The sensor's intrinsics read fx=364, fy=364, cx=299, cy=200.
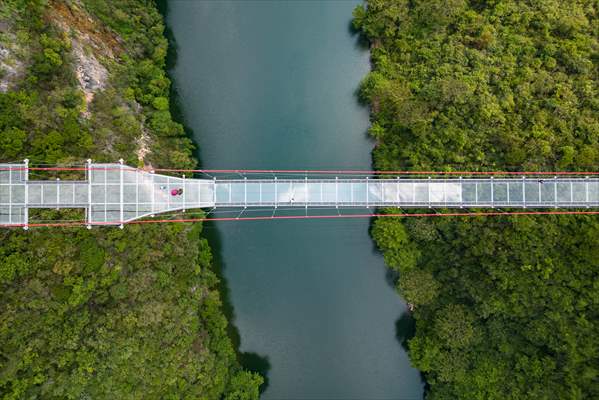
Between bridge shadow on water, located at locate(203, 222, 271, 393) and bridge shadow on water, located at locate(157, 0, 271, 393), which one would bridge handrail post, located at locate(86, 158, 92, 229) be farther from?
bridge shadow on water, located at locate(203, 222, 271, 393)

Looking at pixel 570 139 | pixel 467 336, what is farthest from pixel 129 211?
pixel 570 139

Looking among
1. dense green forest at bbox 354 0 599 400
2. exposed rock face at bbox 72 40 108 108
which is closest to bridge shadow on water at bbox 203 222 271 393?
dense green forest at bbox 354 0 599 400

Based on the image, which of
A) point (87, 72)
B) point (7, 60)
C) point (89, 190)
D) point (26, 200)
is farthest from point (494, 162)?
point (7, 60)

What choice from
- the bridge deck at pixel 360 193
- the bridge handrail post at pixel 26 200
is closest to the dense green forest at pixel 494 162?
the bridge deck at pixel 360 193

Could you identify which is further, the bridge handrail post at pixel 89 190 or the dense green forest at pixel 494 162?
the dense green forest at pixel 494 162

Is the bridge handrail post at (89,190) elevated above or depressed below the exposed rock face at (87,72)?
below

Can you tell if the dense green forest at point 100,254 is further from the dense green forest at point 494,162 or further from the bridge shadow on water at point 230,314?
the dense green forest at point 494,162

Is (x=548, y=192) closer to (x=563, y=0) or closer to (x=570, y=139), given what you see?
(x=570, y=139)
